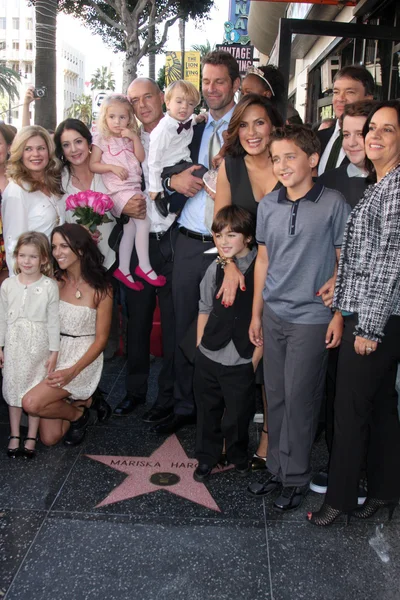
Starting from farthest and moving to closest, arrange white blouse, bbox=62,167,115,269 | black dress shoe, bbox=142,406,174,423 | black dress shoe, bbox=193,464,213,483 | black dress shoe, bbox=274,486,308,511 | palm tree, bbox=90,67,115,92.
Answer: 1. palm tree, bbox=90,67,115,92
2. black dress shoe, bbox=142,406,174,423
3. white blouse, bbox=62,167,115,269
4. black dress shoe, bbox=193,464,213,483
5. black dress shoe, bbox=274,486,308,511

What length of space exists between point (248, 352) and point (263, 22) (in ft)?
47.5

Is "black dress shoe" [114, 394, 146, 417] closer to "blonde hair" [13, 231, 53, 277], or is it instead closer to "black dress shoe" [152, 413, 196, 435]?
"black dress shoe" [152, 413, 196, 435]

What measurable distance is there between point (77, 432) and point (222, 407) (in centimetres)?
112

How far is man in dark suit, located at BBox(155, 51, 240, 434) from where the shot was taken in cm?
374

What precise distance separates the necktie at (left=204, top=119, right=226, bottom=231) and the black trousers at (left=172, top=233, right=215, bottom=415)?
0.60ft

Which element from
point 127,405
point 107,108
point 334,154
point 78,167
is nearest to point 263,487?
point 127,405

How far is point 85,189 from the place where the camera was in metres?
4.21

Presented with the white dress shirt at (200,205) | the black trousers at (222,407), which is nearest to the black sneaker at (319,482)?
the black trousers at (222,407)

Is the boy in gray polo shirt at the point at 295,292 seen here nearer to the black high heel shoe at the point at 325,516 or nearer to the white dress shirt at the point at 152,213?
the black high heel shoe at the point at 325,516

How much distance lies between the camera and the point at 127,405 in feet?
14.7

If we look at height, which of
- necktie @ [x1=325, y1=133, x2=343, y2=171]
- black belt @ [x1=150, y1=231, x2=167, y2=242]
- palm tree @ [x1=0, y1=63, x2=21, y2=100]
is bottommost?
black belt @ [x1=150, y1=231, x2=167, y2=242]

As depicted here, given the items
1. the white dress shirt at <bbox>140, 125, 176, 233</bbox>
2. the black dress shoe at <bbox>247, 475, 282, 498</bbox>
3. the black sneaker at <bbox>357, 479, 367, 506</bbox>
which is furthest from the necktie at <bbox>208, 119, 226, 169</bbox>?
the black sneaker at <bbox>357, 479, 367, 506</bbox>

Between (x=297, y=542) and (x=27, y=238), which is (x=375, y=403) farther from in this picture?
(x=27, y=238)

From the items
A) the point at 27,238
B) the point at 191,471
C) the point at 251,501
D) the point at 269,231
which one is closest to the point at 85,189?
the point at 27,238
